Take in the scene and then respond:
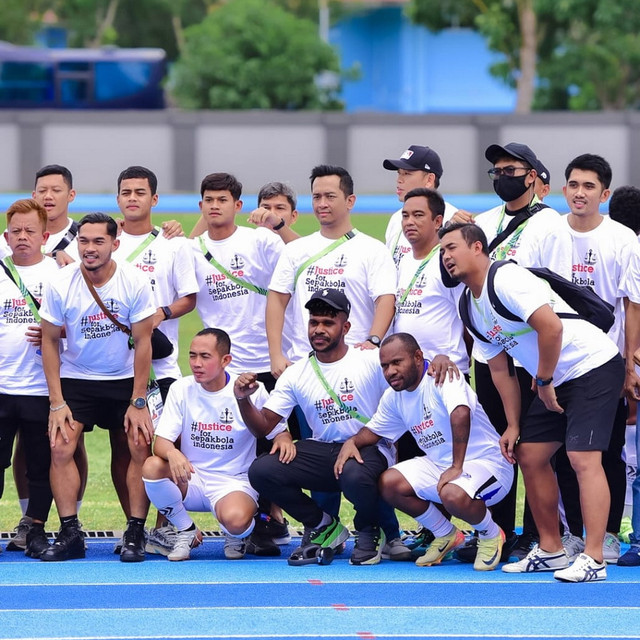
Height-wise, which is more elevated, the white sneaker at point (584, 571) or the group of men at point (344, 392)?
the group of men at point (344, 392)

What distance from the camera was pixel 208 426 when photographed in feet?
25.7

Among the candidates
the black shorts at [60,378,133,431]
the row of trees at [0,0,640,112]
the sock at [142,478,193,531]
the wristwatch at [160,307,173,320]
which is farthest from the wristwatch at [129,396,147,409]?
the row of trees at [0,0,640,112]

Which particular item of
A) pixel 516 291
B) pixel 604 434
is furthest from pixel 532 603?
pixel 516 291

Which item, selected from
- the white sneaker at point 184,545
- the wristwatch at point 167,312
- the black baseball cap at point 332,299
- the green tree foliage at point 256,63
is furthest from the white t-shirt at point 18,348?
the green tree foliage at point 256,63

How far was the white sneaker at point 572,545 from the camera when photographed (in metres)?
7.61

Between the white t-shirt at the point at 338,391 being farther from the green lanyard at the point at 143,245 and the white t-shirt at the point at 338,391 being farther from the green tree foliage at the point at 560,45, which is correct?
the green tree foliage at the point at 560,45

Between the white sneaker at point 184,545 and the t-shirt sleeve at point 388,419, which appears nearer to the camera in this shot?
the t-shirt sleeve at point 388,419

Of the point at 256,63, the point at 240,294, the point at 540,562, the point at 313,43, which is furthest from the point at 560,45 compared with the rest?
the point at 540,562

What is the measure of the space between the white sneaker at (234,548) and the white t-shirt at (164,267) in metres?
1.06

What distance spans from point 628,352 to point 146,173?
308 centimetres

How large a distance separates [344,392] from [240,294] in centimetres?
107

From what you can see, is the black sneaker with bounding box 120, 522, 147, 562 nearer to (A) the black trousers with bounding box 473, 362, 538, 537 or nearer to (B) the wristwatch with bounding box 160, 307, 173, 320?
(B) the wristwatch with bounding box 160, 307, 173, 320

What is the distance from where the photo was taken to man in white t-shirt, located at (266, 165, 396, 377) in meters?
8.07

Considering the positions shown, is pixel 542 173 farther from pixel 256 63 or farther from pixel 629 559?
pixel 256 63
